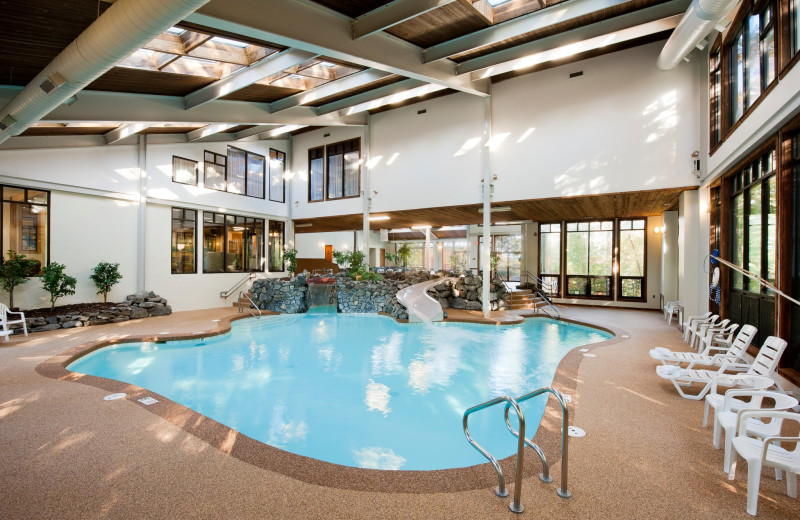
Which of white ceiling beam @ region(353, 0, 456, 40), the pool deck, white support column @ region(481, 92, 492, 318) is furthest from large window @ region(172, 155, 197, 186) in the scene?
white support column @ region(481, 92, 492, 318)

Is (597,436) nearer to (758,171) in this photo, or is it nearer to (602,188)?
(758,171)

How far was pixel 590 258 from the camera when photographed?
46.1ft

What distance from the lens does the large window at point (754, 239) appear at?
5.05 meters

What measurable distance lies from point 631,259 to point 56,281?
16.4 meters

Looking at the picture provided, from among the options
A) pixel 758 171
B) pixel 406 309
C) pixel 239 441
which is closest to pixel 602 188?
pixel 758 171

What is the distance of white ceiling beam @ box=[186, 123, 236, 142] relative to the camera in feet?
34.1

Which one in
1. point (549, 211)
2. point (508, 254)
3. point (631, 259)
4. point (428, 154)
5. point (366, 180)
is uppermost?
point (428, 154)

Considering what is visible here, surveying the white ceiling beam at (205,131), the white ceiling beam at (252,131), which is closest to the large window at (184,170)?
the white ceiling beam at (205,131)

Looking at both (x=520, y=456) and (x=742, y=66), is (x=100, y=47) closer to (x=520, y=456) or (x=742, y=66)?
(x=520, y=456)

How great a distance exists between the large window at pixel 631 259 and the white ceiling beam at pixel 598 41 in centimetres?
735

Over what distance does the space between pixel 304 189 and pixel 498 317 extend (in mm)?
8910

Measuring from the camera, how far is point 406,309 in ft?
37.1

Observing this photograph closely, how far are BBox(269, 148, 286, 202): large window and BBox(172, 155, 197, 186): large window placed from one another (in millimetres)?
2955

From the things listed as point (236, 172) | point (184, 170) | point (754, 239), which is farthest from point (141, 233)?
point (754, 239)
